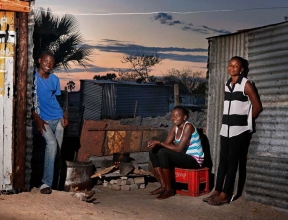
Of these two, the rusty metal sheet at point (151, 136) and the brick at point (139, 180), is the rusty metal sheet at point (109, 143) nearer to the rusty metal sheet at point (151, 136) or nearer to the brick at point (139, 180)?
the rusty metal sheet at point (151, 136)

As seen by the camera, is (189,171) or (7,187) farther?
(189,171)

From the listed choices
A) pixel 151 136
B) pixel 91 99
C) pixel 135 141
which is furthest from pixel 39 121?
pixel 91 99

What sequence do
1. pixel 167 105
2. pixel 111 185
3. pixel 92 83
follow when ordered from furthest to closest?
1. pixel 167 105
2. pixel 92 83
3. pixel 111 185

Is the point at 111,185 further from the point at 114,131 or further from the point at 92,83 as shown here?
the point at 92,83

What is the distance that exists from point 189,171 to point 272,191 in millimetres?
1366

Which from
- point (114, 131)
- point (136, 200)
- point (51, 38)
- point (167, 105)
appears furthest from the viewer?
point (167, 105)

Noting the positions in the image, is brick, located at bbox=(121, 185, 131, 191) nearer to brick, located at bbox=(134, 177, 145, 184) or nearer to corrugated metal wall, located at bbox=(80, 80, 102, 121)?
brick, located at bbox=(134, 177, 145, 184)

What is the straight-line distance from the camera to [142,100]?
31.1 meters

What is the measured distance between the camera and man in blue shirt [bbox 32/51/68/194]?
670 cm

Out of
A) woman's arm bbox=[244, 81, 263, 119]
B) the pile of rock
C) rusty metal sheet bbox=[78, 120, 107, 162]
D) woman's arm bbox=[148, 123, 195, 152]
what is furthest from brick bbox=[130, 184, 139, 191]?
woman's arm bbox=[244, 81, 263, 119]

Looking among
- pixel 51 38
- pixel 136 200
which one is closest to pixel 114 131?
Answer: pixel 136 200

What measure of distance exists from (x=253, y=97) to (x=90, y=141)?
3678mm

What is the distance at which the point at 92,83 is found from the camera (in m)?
29.6

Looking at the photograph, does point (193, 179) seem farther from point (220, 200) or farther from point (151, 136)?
point (151, 136)
